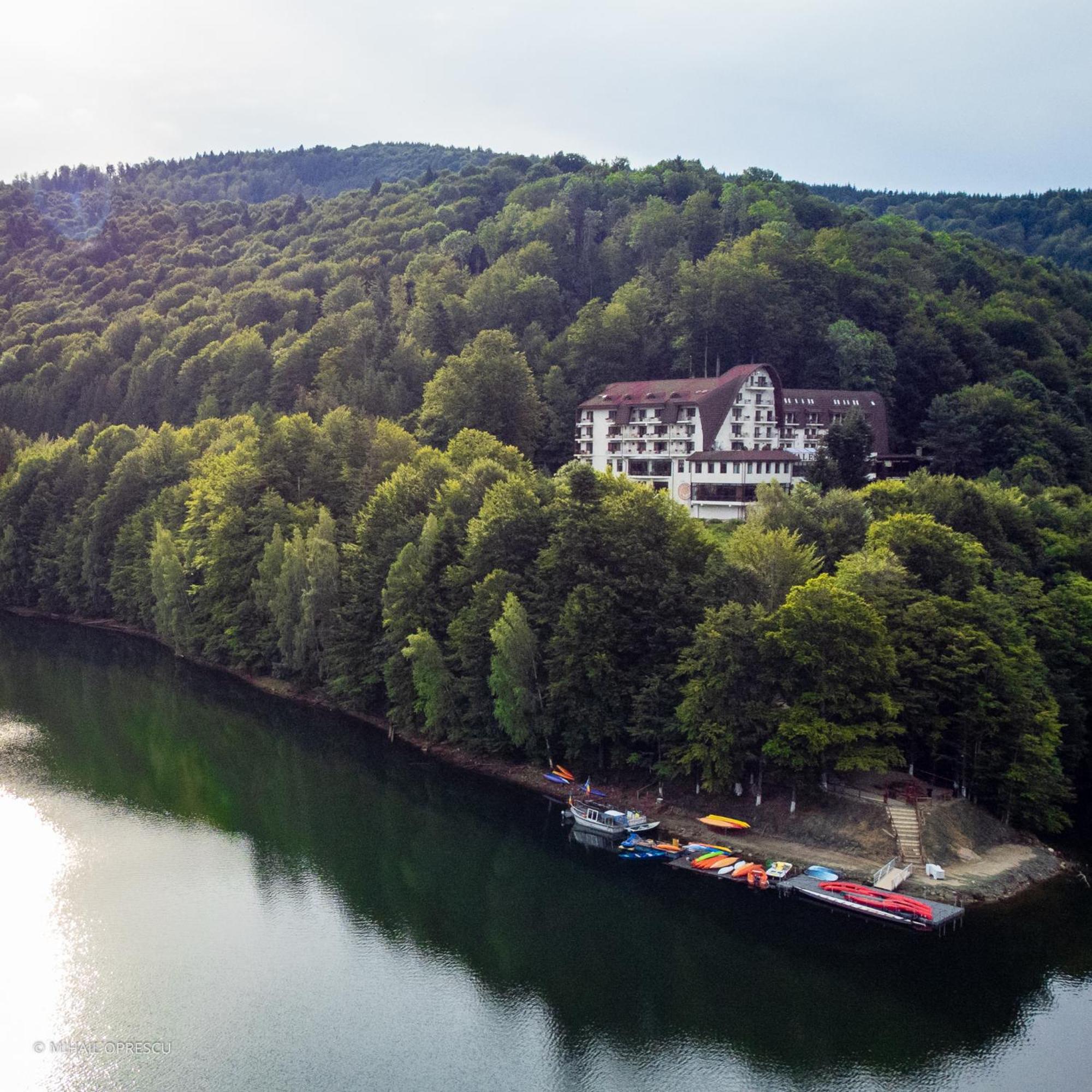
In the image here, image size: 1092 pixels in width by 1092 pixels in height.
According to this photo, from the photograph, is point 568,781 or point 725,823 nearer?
point 725,823

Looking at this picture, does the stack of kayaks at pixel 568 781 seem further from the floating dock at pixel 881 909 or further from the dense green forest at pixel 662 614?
the floating dock at pixel 881 909

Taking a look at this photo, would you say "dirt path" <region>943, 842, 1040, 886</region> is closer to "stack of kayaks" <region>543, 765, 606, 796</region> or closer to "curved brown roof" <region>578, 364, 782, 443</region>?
"stack of kayaks" <region>543, 765, 606, 796</region>

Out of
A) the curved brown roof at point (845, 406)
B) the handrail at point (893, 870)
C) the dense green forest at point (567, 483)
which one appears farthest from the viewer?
the curved brown roof at point (845, 406)

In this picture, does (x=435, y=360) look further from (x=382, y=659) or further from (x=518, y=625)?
(x=518, y=625)

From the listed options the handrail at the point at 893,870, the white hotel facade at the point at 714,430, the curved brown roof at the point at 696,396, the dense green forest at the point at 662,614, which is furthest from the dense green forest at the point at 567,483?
the curved brown roof at the point at 696,396

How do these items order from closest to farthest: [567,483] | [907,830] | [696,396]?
[907,830]
[567,483]
[696,396]

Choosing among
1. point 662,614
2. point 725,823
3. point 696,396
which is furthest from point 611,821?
point 696,396

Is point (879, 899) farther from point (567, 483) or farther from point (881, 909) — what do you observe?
point (567, 483)
